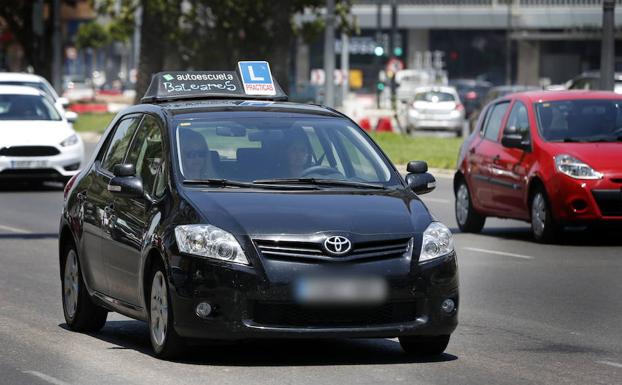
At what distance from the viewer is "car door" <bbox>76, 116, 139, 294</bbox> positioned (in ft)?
32.4

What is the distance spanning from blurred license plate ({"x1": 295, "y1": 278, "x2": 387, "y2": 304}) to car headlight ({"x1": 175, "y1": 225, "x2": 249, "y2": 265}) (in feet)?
1.08

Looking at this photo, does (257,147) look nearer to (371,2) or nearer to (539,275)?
(539,275)

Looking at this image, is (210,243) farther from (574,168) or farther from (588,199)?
(574,168)

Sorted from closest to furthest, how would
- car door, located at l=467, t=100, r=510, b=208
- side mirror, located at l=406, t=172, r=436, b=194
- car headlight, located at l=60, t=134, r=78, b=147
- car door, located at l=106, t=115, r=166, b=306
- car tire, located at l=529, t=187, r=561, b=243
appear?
car door, located at l=106, t=115, r=166, b=306 < side mirror, located at l=406, t=172, r=436, b=194 < car tire, located at l=529, t=187, r=561, b=243 < car door, located at l=467, t=100, r=510, b=208 < car headlight, located at l=60, t=134, r=78, b=147

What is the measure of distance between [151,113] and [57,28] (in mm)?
46496

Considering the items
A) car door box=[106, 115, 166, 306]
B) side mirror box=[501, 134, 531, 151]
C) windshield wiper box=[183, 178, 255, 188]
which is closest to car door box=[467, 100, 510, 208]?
side mirror box=[501, 134, 531, 151]

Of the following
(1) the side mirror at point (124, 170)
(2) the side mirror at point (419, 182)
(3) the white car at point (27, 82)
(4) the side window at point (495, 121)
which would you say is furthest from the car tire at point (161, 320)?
(3) the white car at point (27, 82)

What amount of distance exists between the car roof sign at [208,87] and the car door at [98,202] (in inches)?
12.6

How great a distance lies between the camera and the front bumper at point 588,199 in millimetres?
16250

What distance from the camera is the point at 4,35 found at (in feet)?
294

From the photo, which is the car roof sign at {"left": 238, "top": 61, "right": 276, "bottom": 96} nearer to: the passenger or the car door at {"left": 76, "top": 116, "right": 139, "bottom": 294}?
the car door at {"left": 76, "top": 116, "right": 139, "bottom": 294}

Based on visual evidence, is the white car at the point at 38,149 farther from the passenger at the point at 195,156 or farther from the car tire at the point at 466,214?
the passenger at the point at 195,156

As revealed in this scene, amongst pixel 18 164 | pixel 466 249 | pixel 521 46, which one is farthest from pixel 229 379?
pixel 521 46

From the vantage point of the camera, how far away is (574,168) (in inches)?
647
